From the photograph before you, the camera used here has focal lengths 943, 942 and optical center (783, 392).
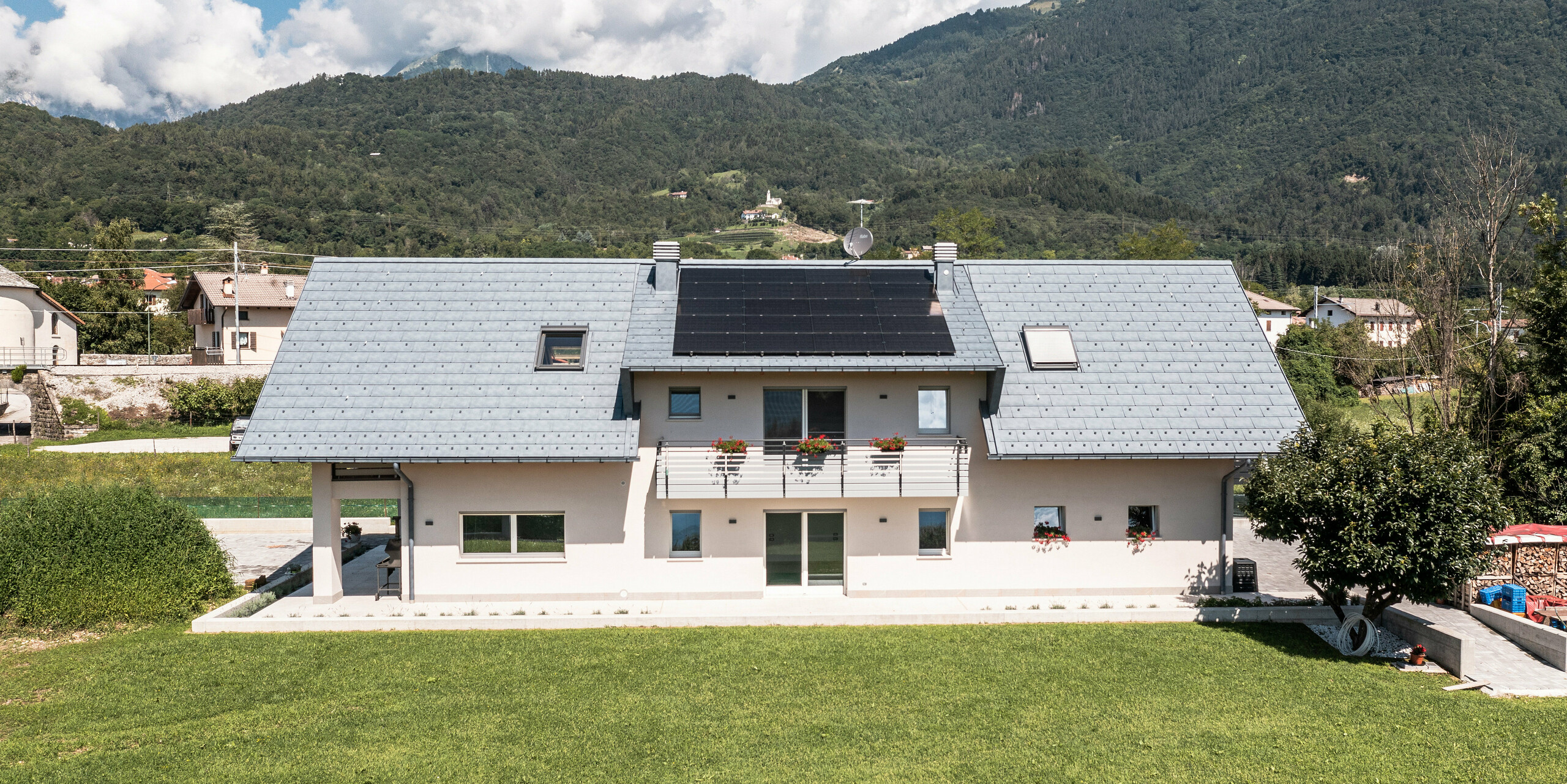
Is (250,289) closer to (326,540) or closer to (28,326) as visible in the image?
(28,326)

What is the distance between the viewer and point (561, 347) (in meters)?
20.8

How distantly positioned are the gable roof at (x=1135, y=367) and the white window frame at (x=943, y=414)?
0.93m

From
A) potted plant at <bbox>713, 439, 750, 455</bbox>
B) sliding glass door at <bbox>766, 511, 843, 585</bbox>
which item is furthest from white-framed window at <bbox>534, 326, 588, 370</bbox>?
sliding glass door at <bbox>766, 511, 843, 585</bbox>

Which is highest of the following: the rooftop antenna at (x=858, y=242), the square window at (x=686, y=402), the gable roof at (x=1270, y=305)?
the gable roof at (x=1270, y=305)

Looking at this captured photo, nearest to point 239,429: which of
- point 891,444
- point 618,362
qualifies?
point 618,362

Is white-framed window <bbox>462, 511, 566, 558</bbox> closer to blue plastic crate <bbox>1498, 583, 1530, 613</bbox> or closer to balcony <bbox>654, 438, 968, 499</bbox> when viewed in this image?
balcony <bbox>654, 438, 968, 499</bbox>

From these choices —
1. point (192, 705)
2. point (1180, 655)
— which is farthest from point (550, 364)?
point (1180, 655)

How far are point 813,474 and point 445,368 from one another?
8161mm

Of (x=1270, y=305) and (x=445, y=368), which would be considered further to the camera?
(x=1270, y=305)

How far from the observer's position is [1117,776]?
1177 centimetres

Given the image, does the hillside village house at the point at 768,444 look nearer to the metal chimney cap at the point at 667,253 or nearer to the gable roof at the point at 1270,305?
the metal chimney cap at the point at 667,253

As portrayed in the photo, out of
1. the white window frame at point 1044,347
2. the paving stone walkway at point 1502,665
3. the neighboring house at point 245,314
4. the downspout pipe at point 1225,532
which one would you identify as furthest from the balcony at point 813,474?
the neighboring house at point 245,314

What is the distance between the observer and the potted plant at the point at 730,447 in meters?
19.0

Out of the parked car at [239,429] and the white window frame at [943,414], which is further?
the parked car at [239,429]
